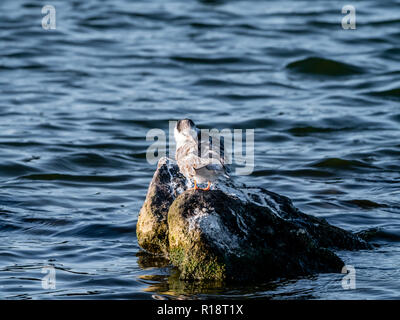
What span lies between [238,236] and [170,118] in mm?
7372

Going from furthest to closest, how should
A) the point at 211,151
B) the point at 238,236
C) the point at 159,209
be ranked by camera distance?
1. the point at 159,209
2. the point at 211,151
3. the point at 238,236

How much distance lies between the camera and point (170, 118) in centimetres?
1352

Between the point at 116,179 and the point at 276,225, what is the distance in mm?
4375

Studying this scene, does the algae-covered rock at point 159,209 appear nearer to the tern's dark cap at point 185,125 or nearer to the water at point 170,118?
the water at point 170,118

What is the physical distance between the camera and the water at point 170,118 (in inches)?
275

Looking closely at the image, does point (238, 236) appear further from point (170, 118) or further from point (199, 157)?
point (170, 118)

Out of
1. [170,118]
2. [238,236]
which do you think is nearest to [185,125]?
[238,236]

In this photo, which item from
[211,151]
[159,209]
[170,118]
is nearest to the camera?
[211,151]

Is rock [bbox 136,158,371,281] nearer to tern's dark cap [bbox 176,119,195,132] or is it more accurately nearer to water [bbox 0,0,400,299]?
water [bbox 0,0,400,299]

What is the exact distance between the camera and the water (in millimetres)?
6973

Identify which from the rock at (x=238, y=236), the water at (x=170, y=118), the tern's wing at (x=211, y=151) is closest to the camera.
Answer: the rock at (x=238, y=236)

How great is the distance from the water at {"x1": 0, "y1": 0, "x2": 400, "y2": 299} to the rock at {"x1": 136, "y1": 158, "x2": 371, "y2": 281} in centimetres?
21

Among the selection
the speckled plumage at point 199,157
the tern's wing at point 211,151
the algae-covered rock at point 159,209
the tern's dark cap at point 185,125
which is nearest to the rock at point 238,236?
the algae-covered rock at point 159,209

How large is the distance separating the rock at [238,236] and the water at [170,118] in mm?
213
